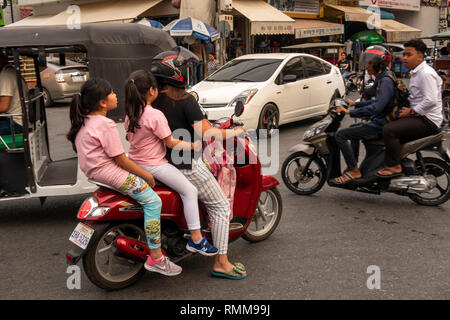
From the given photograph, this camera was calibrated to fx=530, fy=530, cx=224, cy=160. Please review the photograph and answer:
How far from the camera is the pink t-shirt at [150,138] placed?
11.5ft

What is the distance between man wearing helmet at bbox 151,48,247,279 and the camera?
3.60 meters

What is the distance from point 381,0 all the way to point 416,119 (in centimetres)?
3180

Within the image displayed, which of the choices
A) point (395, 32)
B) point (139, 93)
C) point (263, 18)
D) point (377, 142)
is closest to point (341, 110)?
point (377, 142)

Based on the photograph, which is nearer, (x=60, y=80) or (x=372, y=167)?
(x=372, y=167)

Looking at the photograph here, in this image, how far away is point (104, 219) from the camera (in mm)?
3527

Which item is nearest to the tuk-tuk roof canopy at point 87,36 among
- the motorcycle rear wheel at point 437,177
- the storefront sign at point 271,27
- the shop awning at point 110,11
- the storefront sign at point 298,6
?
the motorcycle rear wheel at point 437,177

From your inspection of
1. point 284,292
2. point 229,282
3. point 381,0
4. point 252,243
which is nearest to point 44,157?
point 252,243

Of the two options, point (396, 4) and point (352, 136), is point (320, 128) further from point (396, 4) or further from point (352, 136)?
point (396, 4)

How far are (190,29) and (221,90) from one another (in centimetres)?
721

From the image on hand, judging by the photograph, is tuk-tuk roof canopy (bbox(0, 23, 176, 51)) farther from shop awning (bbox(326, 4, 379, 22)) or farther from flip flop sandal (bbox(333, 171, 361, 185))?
shop awning (bbox(326, 4, 379, 22))

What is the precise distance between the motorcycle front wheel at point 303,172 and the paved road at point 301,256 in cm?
18

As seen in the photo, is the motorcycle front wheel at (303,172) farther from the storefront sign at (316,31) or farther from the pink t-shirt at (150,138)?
the storefront sign at (316,31)

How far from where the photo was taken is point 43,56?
19.9 ft
